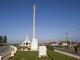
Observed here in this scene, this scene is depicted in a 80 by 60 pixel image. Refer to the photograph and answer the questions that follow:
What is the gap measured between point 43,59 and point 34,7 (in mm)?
30414

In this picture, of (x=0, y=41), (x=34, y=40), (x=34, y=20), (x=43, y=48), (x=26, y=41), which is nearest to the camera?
(x=43, y=48)

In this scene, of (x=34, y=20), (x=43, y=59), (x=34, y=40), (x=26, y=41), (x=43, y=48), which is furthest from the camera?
(x=26, y=41)

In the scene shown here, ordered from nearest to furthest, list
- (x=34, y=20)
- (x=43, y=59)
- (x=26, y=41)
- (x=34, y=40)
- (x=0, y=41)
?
1. (x=43, y=59)
2. (x=34, y=40)
3. (x=34, y=20)
4. (x=26, y=41)
5. (x=0, y=41)

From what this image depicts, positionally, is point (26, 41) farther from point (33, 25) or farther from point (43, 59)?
point (43, 59)

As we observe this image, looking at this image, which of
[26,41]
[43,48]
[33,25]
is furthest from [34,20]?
[26,41]

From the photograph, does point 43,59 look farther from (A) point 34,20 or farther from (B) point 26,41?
(B) point 26,41

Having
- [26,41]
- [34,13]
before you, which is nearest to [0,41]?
[26,41]

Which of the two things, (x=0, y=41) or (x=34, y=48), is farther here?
(x=0, y=41)

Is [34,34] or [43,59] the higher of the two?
[34,34]

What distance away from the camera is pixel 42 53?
2364cm

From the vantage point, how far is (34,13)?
49.3 m

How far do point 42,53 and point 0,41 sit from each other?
10892cm

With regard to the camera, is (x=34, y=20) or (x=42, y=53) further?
(x=34, y=20)

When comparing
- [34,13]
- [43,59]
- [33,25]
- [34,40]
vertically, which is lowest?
[43,59]
